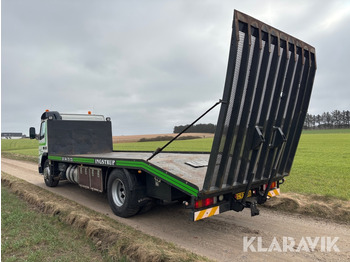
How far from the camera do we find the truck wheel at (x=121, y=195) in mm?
5512

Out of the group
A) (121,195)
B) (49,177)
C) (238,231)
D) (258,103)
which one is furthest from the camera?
(49,177)

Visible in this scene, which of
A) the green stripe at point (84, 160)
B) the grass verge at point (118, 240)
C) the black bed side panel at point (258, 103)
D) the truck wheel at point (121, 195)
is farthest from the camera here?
the green stripe at point (84, 160)

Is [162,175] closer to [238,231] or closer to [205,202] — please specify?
[205,202]

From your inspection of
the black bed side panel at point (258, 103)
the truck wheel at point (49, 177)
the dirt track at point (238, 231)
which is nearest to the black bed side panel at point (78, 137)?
the truck wheel at point (49, 177)

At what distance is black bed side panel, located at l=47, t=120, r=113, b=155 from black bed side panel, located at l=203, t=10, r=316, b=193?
6802mm

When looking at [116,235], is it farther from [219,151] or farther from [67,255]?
[219,151]

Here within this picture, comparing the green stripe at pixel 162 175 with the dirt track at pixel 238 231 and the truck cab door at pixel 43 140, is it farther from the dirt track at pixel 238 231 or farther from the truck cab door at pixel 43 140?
the truck cab door at pixel 43 140

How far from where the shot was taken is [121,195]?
610 centimetres

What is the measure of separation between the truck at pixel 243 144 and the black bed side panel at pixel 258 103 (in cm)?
1

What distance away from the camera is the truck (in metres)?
4.00

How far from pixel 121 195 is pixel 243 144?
3146 millimetres

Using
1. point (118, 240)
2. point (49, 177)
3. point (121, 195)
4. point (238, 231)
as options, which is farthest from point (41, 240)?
point (49, 177)

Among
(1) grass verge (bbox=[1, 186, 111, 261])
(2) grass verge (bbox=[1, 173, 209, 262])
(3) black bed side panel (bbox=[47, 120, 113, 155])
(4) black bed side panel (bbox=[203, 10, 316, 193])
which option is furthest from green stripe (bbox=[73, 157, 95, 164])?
(4) black bed side panel (bbox=[203, 10, 316, 193])

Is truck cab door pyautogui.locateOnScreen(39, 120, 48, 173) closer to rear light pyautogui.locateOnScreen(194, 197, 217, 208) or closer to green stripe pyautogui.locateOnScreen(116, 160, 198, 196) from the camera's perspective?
green stripe pyautogui.locateOnScreen(116, 160, 198, 196)
